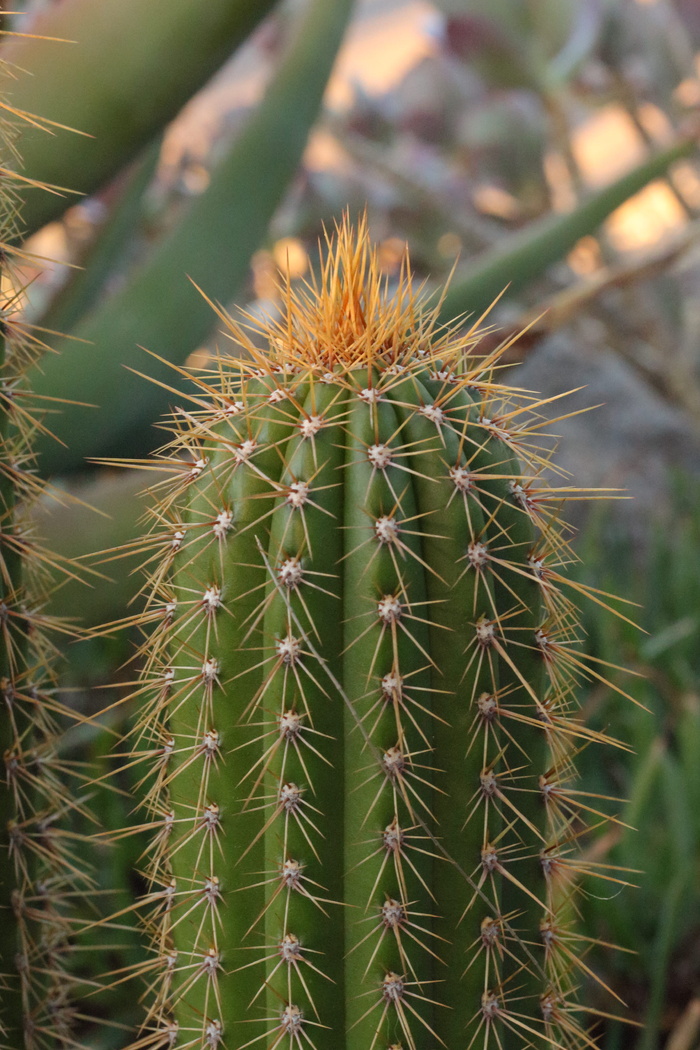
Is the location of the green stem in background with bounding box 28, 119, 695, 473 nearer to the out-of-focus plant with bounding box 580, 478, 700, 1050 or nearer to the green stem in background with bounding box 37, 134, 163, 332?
the green stem in background with bounding box 37, 134, 163, 332

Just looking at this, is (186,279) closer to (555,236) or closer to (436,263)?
(555,236)

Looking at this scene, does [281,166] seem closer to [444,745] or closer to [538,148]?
[444,745]

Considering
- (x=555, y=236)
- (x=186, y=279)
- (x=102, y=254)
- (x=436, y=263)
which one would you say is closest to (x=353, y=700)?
(x=186, y=279)

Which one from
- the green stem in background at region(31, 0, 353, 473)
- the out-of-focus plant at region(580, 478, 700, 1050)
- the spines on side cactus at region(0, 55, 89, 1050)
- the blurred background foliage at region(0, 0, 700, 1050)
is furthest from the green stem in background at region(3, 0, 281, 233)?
the out-of-focus plant at region(580, 478, 700, 1050)

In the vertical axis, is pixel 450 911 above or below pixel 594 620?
above

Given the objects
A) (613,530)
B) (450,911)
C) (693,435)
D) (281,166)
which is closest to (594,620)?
(613,530)

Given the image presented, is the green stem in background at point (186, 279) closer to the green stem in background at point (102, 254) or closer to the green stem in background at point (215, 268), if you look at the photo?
the green stem in background at point (215, 268)
